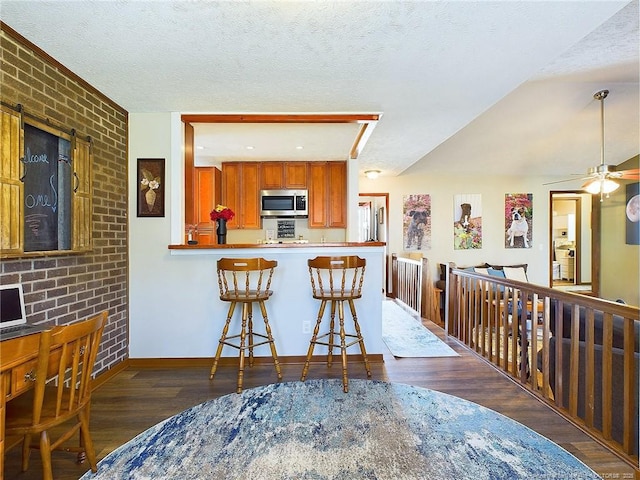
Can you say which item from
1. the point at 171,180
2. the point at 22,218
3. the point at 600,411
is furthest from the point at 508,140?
the point at 22,218

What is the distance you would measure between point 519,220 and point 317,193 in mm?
4319

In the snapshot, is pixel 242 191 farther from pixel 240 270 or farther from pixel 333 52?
pixel 333 52

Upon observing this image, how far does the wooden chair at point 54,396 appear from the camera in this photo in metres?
1.33

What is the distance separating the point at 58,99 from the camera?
2197 mm

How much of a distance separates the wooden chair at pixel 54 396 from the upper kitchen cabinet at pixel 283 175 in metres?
3.72

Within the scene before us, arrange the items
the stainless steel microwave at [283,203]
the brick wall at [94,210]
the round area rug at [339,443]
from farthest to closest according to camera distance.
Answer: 1. the stainless steel microwave at [283,203]
2. the brick wall at [94,210]
3. the round area rug at [339,443]

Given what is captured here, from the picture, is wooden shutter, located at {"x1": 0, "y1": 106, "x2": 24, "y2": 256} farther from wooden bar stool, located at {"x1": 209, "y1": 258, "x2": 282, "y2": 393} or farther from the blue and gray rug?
the blue and gray rug

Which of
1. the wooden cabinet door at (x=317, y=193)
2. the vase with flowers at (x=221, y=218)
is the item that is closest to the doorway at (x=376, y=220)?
the wooden cabinet door at (x=317, y=193)

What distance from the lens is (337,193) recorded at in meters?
5.12

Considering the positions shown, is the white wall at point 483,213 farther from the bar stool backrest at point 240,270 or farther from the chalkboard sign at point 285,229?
the bar stool backrest at point 240,270

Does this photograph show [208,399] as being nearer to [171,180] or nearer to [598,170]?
[171,180]

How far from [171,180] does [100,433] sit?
77.9 inches

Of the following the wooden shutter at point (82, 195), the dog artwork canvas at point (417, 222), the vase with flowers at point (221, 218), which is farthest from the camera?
the dog artwork canvas at point (417, 222)

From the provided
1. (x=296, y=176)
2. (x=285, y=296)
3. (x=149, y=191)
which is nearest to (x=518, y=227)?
(x=296, y=176)
